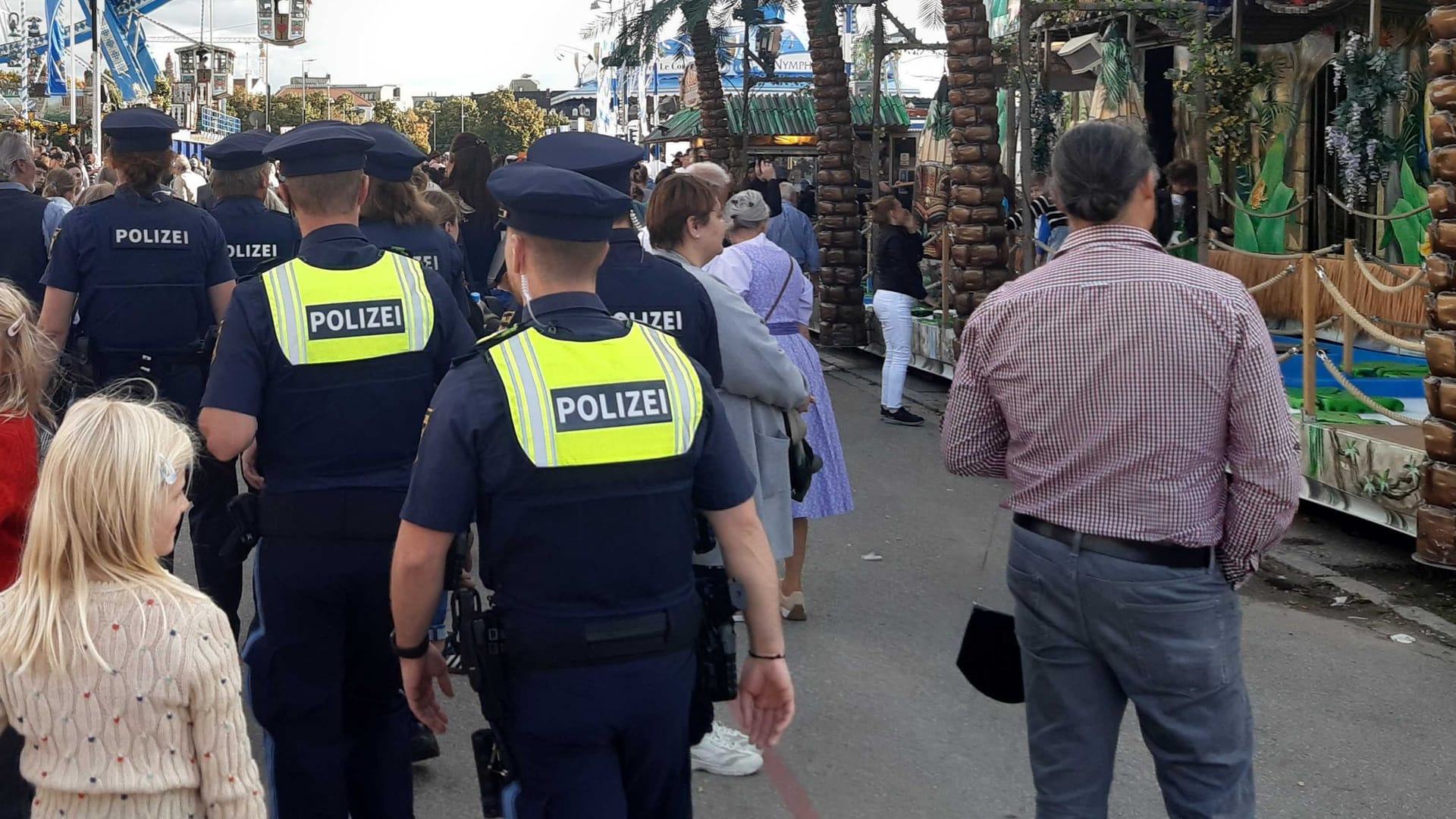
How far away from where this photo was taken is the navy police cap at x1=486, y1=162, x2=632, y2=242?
292 centimetres

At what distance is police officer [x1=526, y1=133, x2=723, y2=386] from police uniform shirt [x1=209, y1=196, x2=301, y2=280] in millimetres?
3324

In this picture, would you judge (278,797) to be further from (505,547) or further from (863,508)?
(863,508)

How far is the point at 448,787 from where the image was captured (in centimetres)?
491

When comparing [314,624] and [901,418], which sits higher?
[314,624]

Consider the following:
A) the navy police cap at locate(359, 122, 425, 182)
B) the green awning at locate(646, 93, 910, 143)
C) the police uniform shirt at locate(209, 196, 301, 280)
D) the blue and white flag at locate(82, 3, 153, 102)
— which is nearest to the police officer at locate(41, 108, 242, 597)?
the navy police cap at locate(359, 122, 425, 182)

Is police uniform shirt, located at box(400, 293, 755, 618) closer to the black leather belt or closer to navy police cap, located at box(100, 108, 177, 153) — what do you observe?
the black leather belt

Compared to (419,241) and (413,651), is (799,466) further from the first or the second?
(413,651)

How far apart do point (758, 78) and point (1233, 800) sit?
62.8ft

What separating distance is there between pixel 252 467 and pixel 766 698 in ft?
5.55

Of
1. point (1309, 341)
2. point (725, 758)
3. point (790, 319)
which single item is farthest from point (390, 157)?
point (1309, 341)

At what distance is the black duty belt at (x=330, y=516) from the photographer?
12.6 ft

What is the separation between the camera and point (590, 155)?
420 cm

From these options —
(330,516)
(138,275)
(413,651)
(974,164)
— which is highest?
(974,164)

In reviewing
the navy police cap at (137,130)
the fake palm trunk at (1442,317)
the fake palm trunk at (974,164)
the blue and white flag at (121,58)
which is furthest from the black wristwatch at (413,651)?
the blue and white flag at (121,58)
